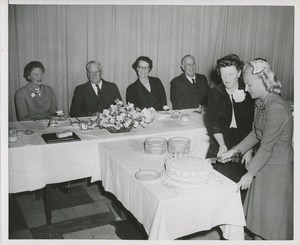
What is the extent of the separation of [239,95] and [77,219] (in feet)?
5.54

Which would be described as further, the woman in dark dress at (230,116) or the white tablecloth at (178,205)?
the woman in dark dress at (230,116)

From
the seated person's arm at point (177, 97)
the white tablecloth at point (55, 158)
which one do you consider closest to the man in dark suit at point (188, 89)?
the seated person's arm at point (177, 97)

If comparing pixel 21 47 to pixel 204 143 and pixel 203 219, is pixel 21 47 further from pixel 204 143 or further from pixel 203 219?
pixel 203 219

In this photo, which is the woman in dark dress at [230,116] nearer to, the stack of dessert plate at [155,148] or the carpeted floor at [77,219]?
the stack of dessert plate at [155,148]

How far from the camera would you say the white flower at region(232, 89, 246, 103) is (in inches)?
96.3

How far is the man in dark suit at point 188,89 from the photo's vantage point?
4488mm

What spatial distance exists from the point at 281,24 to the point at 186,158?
478 centimetres

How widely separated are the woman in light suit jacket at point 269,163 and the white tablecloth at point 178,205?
0.15 m

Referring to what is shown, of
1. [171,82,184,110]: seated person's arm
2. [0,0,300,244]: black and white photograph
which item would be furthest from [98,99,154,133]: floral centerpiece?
[171,82,184,110]: seated person's arm

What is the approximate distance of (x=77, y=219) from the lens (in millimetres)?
2793

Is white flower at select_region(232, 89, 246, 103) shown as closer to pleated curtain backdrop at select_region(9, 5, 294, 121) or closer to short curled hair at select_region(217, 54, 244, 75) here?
short curled hair at select_region(217, 54, 244, 75)

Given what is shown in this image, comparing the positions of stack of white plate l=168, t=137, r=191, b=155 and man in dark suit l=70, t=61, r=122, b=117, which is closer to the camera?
stack of white plate l=168, t=137, r=191, b=155

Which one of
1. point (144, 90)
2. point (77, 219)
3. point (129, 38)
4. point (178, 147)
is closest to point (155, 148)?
point (178, 147)

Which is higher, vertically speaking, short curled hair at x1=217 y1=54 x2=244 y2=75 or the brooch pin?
short curled hair at x1=217 y1=54 x2=244 y2=75
